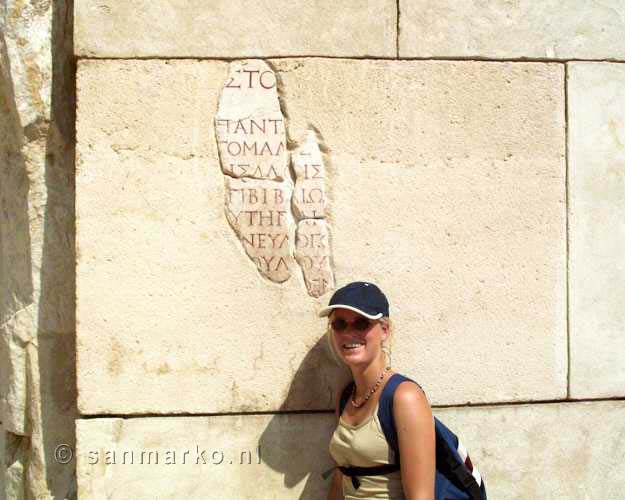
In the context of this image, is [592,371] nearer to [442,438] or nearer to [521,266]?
[521,266]

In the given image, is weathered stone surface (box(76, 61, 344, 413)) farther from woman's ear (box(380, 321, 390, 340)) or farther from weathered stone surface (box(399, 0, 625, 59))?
weathered stone surface (box(399, 0, 625, 59))

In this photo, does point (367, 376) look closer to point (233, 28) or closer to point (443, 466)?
point (443, 466)

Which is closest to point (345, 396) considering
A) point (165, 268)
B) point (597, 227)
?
point (165, 268)

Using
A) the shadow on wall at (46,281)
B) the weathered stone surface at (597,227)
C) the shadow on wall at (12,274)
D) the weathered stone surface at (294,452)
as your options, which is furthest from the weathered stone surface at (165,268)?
the weathered stone surface at (597,227)

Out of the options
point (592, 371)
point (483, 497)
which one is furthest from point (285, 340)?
point (592, 371)

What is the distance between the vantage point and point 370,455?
283cm

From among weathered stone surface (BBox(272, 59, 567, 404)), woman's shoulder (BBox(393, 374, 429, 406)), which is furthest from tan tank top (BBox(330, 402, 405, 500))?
weathered stone surface (BBox(272, 59, 567, 404))

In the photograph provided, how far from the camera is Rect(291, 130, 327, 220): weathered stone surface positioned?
339 cm

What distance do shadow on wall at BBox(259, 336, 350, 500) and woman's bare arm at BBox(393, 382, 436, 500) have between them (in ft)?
2.37

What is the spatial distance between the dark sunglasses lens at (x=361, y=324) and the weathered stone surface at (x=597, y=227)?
109 centimetres

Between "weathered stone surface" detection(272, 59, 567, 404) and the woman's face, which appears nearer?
the woman's face

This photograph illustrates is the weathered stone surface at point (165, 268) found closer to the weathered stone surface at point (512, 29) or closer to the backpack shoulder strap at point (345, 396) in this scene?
the backpack shoulder strap at point (345, 396)

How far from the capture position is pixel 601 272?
3549 mm

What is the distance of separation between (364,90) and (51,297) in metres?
1.72
